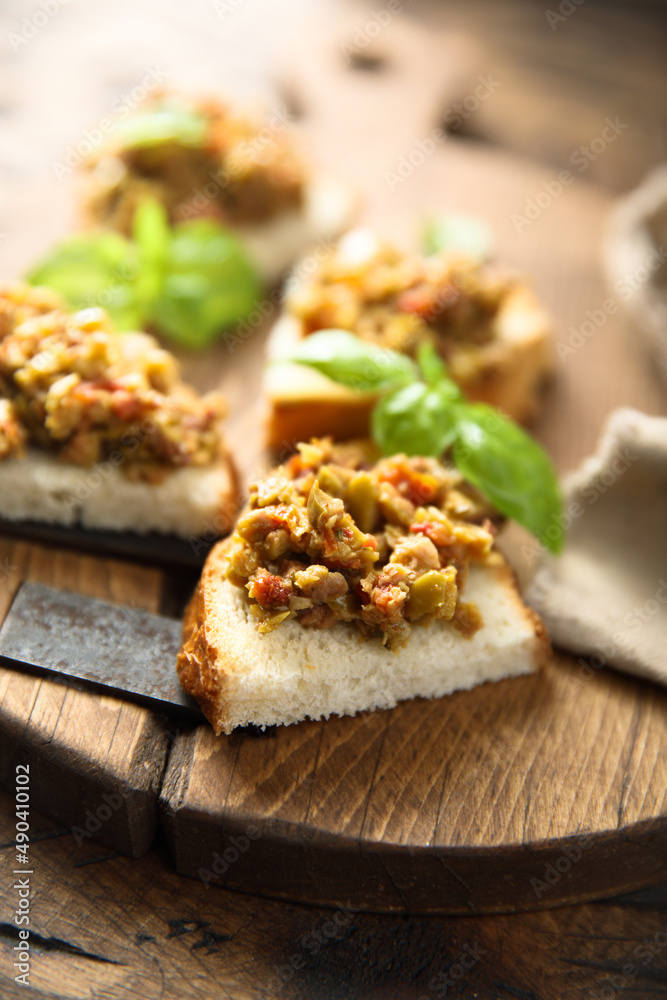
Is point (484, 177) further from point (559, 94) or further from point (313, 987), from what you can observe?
point (313, 987)

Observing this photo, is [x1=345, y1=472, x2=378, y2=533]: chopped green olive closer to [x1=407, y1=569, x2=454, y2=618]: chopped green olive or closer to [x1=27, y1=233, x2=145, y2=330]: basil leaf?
[x1=407, y1=569, x2=454, y2=618]: chopped green olive

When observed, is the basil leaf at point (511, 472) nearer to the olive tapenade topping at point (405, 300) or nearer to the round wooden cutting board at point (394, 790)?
the round wooden cutting board at point (394, 790)

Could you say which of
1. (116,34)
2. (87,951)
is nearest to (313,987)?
(87,951)

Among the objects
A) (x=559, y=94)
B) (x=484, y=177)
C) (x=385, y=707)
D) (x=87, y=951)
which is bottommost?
(x=87, y=951)

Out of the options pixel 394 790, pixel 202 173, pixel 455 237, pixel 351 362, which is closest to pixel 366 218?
pixel 455 237

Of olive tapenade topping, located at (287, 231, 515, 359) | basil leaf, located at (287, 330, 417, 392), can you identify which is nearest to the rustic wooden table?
olive tapenade topping, located at (287, 231, 515, 359)

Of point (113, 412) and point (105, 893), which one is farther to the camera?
point (113, 412)

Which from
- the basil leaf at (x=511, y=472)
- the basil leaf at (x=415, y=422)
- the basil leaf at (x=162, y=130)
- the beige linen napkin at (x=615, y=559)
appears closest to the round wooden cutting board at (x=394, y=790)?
the beige linen napkin at (x=615, y=559)
